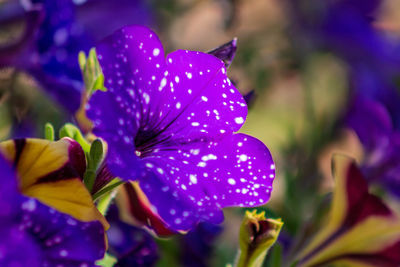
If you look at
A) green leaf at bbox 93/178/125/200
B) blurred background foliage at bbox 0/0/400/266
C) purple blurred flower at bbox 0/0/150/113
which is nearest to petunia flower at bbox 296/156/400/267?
blurred background foliage at bbox 0/0/400/266

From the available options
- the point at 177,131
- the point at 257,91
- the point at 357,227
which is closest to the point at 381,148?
the point at 357,227

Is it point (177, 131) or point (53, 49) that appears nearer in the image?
point (177, 131)

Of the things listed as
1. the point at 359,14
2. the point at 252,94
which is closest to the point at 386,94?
the point at 359,14

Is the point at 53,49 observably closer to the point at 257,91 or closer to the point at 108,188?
the point at 108,188

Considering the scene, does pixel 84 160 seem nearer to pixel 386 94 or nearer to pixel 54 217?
pixel 54 217

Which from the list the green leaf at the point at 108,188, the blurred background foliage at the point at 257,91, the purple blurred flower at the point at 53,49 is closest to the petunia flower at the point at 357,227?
the blurred background foliage at the point at 257,91
